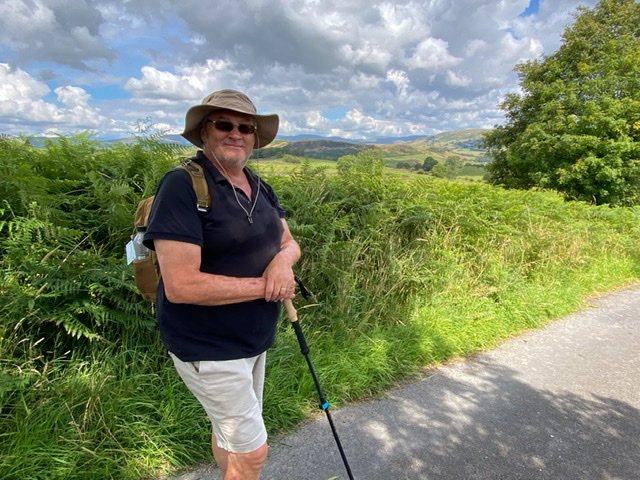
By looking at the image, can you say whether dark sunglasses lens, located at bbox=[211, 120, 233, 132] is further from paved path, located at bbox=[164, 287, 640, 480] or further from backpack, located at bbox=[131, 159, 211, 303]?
paved path, located at bbox=[164, 287, 640, 480]

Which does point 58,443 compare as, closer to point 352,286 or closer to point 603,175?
point 352,286

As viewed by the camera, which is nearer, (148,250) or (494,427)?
(148,250)

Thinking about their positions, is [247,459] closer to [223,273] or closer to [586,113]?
[223,273]

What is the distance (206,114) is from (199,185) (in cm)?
46

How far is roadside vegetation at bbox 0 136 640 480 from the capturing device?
2.66m

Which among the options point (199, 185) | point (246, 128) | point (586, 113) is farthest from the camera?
point (586, 113)

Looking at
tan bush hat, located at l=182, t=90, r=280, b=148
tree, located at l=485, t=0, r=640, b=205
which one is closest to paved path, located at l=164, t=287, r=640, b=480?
tan bush hat, located at l=182, t=90, r=280, b=148

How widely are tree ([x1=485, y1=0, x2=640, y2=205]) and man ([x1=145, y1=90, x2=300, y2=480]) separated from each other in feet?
50.5

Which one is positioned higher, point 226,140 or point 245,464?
point 226,140

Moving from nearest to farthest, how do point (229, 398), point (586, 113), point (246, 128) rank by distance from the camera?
point (229, 398) → point (246, 128) → point (586, 113)

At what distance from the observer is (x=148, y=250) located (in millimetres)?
1943

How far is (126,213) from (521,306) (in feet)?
16.6

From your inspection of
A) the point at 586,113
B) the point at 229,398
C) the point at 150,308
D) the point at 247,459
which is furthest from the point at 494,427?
the point at 586,113

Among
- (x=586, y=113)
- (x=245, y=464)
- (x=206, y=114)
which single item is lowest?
(x=245, y=464)
